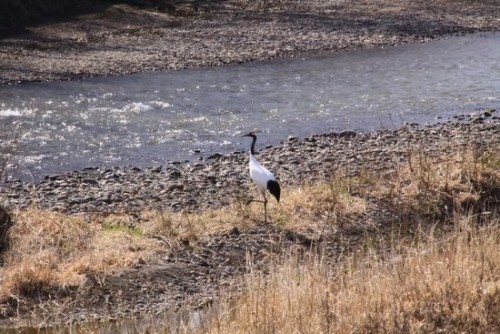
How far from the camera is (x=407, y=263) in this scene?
7328 mm

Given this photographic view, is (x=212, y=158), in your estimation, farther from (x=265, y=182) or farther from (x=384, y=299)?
(x=384, y=299)

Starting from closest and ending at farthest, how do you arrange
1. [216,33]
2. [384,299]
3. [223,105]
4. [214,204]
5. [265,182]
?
[384,299]
[265,182]
[214,204]
[223,105]
[216,33]

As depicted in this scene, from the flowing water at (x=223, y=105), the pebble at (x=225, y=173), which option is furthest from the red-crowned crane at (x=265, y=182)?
the flowing water at (x=223, y=105)

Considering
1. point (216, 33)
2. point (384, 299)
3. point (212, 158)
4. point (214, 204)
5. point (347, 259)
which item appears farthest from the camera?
point (216, 33)

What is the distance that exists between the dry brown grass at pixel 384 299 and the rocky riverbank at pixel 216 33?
1633 cm

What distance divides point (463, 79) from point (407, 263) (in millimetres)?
15417

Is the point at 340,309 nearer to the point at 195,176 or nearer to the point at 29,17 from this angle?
the point at 195,176

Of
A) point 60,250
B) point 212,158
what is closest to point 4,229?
point 60,250

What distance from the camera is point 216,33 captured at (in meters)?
29.1

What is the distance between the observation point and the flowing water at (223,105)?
1611 cm

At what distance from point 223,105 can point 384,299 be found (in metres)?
12.9

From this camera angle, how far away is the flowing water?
1611cm

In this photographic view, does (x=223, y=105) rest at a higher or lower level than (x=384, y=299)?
lower

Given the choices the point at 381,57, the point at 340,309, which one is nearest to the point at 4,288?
the point at 340,309
